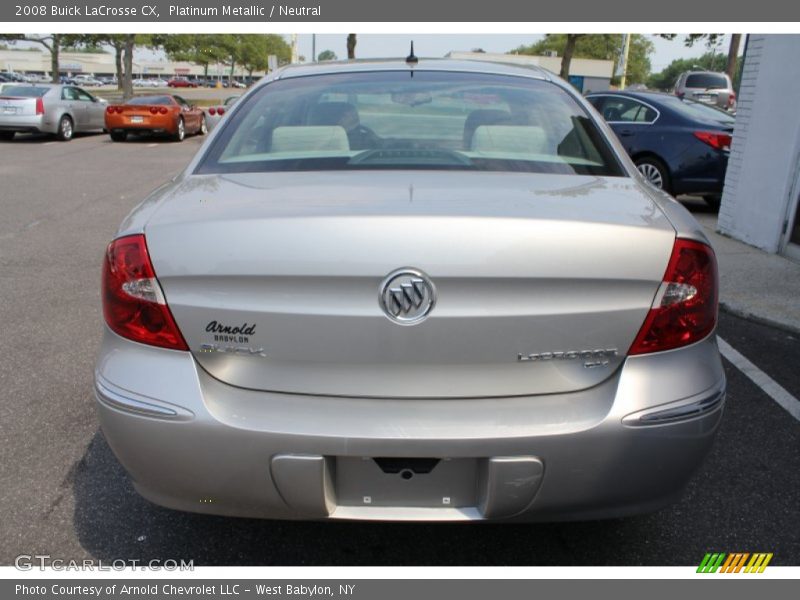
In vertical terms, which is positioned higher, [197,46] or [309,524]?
[197,46]

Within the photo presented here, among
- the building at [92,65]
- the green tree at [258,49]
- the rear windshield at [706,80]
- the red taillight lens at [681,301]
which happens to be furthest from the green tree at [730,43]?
the building at [92,65]

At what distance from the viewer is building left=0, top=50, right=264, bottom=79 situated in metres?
115

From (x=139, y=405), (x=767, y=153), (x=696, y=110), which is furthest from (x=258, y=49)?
(x=139, y=405)

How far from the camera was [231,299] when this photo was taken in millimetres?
1973

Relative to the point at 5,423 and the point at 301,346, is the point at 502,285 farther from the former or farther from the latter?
the point at 5,423

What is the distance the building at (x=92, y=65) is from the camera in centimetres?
11506

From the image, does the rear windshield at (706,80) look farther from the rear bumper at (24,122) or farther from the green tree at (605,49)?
the green tree at (605,49)

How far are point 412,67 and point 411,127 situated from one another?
59 cm

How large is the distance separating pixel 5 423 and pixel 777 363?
166 inches

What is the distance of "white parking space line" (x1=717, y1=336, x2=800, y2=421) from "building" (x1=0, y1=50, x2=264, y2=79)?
113900 millimetres

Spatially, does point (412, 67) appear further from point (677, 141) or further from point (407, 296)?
point (677, 141)

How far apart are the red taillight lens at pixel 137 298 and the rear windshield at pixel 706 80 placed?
2395 centimetres

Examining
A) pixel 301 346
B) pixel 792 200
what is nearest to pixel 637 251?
pixel 301 346

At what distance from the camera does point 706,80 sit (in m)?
23.1
